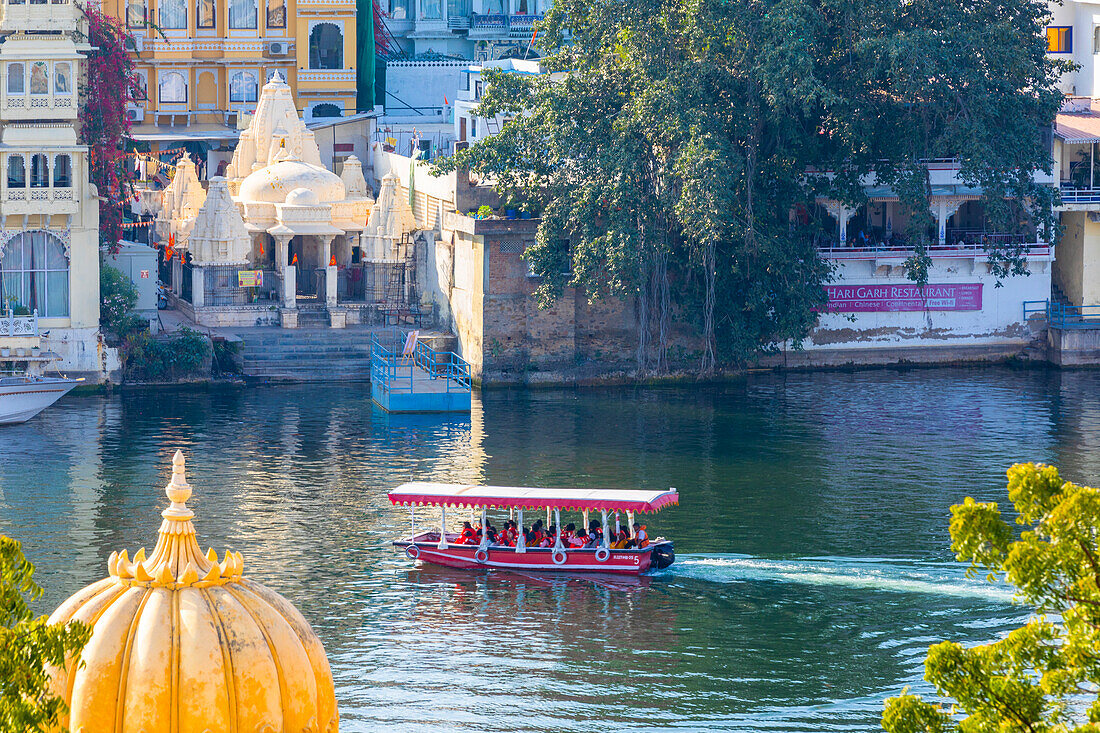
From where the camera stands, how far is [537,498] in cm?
3362

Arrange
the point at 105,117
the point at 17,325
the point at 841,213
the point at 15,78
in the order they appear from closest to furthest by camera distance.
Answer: the point at 17,325 → the point at 15,78 → the point at 105,117 → the point at 841,213

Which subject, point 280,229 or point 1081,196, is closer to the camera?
point 1081,196

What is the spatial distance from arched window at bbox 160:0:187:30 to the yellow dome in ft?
189

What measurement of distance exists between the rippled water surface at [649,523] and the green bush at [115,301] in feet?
7.31

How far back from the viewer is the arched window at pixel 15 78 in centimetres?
4875

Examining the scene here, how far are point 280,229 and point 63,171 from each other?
9.05 meters

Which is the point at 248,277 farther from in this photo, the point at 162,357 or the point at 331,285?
the point at 162,357

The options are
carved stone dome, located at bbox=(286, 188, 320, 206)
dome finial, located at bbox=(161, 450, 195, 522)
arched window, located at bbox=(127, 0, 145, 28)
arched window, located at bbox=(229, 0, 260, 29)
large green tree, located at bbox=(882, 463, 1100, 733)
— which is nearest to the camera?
large green tree, located at bbox=(882, 463, 1100, 733)

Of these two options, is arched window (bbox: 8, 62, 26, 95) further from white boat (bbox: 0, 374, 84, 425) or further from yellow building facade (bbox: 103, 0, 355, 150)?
yellow building facade (bbox: 103, 0, 355, 150)

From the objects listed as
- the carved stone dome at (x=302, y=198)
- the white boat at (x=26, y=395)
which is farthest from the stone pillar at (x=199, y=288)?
the white boat at (x=26, y=395)

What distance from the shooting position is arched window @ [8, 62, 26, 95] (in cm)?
4875

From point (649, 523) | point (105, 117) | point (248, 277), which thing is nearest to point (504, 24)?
point (248, 277)

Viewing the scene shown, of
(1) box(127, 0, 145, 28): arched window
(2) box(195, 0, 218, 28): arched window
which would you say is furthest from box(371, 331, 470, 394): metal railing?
(1) box(127, 0, 145, 28): arched window

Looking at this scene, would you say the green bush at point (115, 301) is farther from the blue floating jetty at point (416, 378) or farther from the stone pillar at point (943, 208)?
the stone pillar at point (943, 208)
